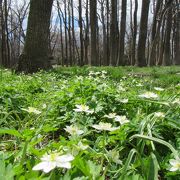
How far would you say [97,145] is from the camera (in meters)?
1.65

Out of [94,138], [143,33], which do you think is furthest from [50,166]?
[143,33]

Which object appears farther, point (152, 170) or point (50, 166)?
point (152, 170)

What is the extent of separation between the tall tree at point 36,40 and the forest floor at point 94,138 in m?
4.93

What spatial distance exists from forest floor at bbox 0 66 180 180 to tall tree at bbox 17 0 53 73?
4935mm

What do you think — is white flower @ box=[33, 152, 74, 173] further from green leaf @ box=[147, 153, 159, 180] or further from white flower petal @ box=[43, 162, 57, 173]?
green leaf @ box=[147, 153, 159, 180]

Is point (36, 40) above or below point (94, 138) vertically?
above

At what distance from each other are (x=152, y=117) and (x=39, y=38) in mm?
7022

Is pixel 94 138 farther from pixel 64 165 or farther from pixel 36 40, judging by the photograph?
pixel 36 40

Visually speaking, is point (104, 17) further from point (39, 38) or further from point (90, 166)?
point (90, 166)

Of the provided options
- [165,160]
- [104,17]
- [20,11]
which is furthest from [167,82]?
[20,11]

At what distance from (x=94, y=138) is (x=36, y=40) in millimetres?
6628

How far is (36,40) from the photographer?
8414 mm

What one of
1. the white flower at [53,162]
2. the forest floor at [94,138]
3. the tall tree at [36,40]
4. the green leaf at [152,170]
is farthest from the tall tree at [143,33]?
the white flower at [53,162]

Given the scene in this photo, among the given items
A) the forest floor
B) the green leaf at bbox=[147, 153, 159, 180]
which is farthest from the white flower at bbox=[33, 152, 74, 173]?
the green leaf at bbox=[147, 153, 159, 180]
